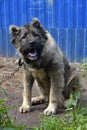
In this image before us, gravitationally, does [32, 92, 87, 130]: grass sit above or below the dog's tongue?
below

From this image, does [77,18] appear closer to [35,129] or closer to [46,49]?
[46,49]

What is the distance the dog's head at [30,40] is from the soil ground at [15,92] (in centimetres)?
78

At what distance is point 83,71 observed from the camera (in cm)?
968

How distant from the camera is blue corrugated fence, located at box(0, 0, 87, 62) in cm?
1080

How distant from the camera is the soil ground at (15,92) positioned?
6.80 metres

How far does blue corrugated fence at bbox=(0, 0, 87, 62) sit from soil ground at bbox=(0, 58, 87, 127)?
3.45 ft

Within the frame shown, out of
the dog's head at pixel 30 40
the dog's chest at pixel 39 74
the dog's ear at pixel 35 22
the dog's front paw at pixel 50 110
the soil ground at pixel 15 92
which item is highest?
the dog's ear at pixel 35 22

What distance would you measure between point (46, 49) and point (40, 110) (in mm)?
880

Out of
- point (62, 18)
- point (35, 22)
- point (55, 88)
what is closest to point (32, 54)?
point (35, 22)

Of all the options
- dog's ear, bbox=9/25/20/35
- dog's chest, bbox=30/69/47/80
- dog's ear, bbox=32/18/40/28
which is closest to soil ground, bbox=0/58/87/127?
dog's chest, bbox=30/69/47/80

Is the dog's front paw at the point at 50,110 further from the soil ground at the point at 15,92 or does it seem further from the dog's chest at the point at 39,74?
the dog's chest at the point at 39,74

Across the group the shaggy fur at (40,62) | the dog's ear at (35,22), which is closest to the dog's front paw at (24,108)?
the shaggy fur at (40,62)

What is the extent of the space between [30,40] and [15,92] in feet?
5.92

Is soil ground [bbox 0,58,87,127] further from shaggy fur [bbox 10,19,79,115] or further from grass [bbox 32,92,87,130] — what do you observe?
grass [bbox 32,92,87,130]
